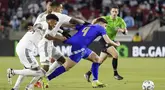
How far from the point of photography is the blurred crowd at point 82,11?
97.7 ft

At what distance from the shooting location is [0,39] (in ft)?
92.2

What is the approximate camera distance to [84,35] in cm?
1284

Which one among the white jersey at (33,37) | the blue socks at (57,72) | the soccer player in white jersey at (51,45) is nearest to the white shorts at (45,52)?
the soccer player in white jersey at (51,45)

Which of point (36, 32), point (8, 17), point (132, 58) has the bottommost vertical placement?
point (36, 32)

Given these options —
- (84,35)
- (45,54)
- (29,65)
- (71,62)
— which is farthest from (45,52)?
(29,65)

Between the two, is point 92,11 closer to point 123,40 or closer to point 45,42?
point 123,40

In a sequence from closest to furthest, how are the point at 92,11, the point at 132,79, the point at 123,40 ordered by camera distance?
the point at 132,79, the point at 123,40, the point at 92,11

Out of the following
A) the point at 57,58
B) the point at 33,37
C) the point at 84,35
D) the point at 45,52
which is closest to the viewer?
the point at 33,37

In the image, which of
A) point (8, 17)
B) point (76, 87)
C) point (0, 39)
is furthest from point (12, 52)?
point (76, 87)

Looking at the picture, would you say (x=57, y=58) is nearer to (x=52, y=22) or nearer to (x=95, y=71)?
(x=95, y=71)

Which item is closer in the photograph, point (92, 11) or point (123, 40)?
point (123, 40)

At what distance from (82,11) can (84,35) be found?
18.3 m

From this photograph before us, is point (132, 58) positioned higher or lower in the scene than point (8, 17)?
lower

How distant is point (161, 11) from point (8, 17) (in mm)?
8951
